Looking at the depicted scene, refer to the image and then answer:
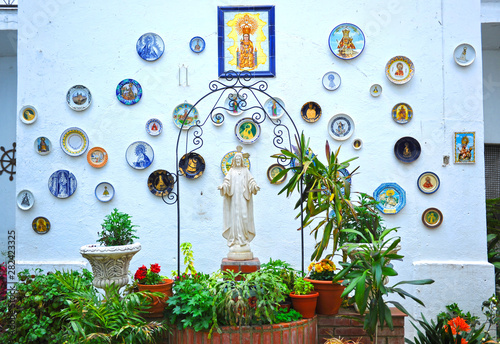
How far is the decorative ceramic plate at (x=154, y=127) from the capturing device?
6527mm

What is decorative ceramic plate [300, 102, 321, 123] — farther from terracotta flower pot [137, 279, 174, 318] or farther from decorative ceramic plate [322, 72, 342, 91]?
terracotta flower pot [137, 279, 174, 318]

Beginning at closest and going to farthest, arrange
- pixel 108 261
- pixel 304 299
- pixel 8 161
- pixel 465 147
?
pixel 304 299, pixel 108 261, pixel 465 147, pixel 8 161

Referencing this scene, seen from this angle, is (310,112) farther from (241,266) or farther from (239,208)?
(241,266)

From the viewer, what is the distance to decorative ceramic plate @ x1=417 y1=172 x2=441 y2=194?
21.1 ft

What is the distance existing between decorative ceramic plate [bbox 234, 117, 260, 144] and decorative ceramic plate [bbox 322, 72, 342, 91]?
117cm

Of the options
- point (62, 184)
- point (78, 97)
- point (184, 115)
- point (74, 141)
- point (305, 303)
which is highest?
point (78, 97)

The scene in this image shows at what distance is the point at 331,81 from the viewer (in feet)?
21.5

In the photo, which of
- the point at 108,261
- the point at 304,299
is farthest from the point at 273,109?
the point at 108,261

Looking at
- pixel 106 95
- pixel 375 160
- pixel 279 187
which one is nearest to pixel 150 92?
pixel 106 95

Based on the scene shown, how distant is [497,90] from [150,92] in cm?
559

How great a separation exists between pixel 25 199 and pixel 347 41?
17.3 feet

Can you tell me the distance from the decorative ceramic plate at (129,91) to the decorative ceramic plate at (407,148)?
12.6 ft

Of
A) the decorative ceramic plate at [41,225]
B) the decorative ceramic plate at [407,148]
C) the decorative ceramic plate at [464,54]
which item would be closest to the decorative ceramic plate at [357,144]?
the decorative ceramic plate at [407,148]

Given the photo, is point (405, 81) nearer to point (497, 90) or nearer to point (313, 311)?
point (497, 90)
